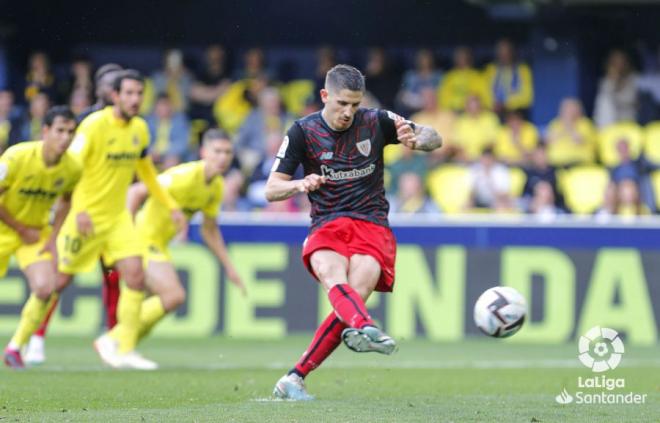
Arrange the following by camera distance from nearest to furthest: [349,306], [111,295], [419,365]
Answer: [349,306], [419,365], [111,295]

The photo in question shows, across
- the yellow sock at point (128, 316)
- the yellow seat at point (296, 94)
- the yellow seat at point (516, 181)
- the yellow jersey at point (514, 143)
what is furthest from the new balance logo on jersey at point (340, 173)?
the yellow seat at point (296, 94)

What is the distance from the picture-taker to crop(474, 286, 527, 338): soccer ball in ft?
28.0

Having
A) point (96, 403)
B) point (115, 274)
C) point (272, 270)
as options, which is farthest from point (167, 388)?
point (272, 270)

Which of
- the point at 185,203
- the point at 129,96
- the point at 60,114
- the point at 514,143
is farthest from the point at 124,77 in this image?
the point at 514,143

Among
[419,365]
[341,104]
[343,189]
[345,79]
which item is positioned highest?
[345,79]

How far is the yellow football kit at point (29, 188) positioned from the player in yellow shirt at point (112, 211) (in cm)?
28

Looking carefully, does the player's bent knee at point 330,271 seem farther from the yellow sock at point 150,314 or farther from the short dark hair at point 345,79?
the yellow sock at point 150,314

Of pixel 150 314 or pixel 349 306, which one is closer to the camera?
pixel 349 306

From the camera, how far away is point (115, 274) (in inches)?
497

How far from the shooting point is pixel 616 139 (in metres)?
18.6

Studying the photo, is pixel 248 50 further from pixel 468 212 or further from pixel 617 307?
pixel 617 307

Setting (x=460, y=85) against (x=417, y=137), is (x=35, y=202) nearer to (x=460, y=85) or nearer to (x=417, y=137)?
(x=417, y=137)

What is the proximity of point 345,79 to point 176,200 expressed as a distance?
454 cm

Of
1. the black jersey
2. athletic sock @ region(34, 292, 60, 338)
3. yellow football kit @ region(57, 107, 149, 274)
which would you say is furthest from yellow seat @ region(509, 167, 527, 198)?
the black jersey
